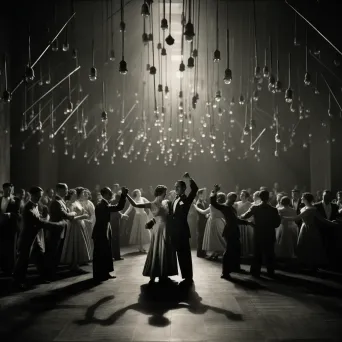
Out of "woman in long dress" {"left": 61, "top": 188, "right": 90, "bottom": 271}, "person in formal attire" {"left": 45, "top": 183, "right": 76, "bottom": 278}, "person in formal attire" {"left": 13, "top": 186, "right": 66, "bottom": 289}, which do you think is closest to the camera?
"person in formal attire" {"left": 13, "top": 186, "right": 66, "bottom": 289}

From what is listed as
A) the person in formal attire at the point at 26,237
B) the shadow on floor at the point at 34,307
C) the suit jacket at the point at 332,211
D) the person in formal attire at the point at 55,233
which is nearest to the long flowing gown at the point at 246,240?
the suit jacket at the point at 332,211

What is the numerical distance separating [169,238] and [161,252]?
24cm

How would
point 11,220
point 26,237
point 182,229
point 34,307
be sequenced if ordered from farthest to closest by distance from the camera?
A: point 11,220 < point 182,229 < point 26,237 < point 34,307

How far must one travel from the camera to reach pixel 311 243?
22.4ft

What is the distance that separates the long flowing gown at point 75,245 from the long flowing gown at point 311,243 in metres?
3.73

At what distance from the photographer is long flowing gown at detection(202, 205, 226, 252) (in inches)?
330

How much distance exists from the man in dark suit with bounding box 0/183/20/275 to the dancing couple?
232cm

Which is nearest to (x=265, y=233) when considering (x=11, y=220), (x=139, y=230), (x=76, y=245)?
(x=76, y=245)

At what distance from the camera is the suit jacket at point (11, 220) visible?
674 centimetres

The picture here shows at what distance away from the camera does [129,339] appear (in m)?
3.71

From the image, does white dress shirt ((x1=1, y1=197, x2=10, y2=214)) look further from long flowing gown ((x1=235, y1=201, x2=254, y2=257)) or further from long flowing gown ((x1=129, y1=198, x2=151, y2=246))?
long flowing gown ((x1=235, y1=201, x2=254, y2=257))

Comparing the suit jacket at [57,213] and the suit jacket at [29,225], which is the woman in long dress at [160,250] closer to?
the suit jacket at [57,213]

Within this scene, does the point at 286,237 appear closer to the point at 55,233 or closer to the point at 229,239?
the point at 229,239

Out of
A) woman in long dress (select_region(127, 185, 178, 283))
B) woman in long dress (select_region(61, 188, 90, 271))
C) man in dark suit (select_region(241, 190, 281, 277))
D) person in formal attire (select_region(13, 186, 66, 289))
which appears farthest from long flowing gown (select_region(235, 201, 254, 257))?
person in formal attire (select_region(13, 186, 66, 289))
